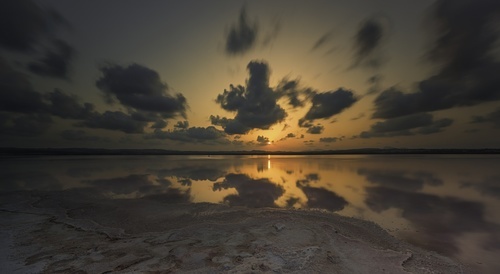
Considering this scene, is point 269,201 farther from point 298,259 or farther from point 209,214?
point 298,259

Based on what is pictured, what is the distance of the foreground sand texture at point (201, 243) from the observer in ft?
17.6

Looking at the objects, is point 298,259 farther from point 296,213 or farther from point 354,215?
point 354,215

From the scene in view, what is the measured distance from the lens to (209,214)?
10109 millimetres

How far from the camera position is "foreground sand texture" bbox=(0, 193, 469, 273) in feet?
17.6

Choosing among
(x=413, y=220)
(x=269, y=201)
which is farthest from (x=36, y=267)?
(x=413, y=220)

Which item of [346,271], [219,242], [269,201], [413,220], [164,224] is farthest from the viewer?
[269,201]

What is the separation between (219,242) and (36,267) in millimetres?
4200

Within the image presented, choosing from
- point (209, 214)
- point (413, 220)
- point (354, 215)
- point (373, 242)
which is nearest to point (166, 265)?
point (209, 214)

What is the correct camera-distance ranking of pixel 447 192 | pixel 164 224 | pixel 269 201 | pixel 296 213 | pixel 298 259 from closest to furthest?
pixel 298 259, pixel 164 224, pixel 296 213, pixel 269 201, pixel 447 192

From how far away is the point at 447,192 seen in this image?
619 inches

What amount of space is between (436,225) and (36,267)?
12415 mm

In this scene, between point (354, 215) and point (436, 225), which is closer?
point (436, 225)

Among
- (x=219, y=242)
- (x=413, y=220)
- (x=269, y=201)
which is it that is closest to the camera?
(x=219, y=242)

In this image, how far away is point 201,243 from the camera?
6.76 metres
